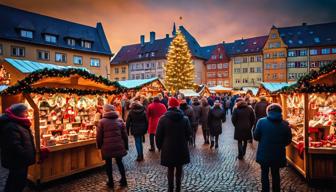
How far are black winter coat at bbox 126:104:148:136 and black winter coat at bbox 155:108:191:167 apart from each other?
128 inches

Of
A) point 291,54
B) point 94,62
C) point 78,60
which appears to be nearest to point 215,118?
point 78,60

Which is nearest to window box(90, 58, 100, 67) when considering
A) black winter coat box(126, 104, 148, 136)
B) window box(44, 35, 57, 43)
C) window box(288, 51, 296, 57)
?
window box(44, 35, 57, 43)

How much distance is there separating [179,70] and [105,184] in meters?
22.6

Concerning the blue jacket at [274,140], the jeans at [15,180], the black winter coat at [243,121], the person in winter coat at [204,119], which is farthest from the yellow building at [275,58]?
the jeans at [15,180]

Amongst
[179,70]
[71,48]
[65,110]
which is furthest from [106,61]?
[65,110]

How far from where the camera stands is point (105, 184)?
5.79 metres

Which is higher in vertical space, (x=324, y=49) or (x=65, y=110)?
(x=324, y=49)

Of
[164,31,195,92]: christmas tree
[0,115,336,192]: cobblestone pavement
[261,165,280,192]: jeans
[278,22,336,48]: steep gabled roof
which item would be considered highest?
[278,22,336,48]: steep gabled roof

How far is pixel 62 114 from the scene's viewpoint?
24.1ft

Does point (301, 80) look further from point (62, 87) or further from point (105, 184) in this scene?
point (62, 87)

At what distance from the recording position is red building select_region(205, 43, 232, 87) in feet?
175

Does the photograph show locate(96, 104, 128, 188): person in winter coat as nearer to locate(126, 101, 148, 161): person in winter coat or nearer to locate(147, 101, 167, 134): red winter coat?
locate(126, 101, 148, 161): person in winter coat

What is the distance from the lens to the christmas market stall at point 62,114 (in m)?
5.75

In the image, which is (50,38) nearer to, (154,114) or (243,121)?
(154,114)
